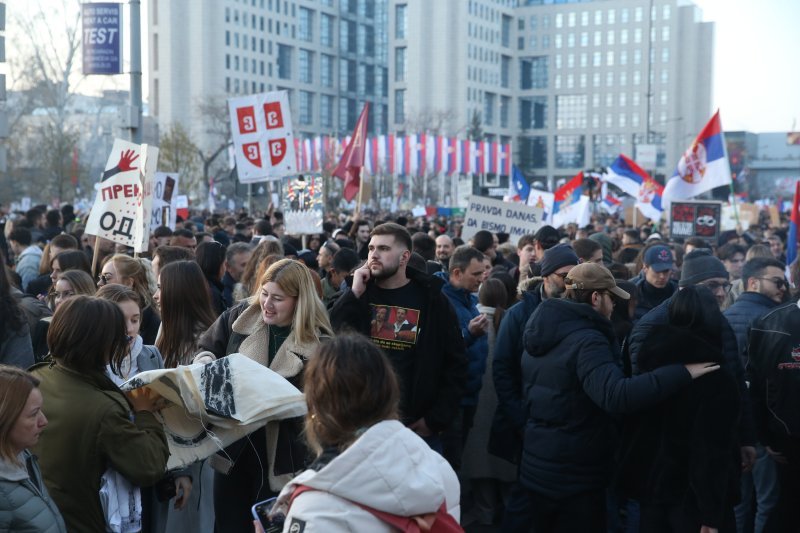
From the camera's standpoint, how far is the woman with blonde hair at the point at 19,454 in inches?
128

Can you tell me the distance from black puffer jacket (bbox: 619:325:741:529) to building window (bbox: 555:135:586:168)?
133 meters

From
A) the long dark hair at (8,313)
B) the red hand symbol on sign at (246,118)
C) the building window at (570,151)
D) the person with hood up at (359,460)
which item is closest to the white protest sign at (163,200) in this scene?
the red hand symbol on sign at (246,118)

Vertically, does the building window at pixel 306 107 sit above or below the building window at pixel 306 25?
below

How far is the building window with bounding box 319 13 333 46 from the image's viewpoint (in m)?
128

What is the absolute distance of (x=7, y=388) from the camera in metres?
3.31

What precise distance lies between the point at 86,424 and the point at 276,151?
382 inches

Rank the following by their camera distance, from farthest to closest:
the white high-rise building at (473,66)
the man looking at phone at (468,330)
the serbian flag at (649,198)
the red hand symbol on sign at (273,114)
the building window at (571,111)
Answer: the building window at (571,111), the white high-rise building at (473,66), the serbian flag at (649,198), the red hand symbol on sign at (273,114), the man looking at phone at (468,330)

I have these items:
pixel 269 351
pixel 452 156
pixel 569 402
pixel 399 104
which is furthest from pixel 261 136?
pixel 399 104

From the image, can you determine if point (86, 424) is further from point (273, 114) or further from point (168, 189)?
point (168, 189)

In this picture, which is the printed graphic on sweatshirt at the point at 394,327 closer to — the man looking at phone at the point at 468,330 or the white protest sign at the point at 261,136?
the man looking at phone at the point at 468,330

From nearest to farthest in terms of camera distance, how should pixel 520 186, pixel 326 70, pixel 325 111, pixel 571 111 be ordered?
pixel 520 186 → pixel 325 111 → pixel 326 70 → pixel 571 111

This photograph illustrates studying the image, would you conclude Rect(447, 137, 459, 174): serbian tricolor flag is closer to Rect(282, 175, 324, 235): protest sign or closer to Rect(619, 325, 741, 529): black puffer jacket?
Rect(282, 175, 324, 235): protest sign

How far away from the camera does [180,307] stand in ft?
18.2

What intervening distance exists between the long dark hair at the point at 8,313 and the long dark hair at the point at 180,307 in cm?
79
